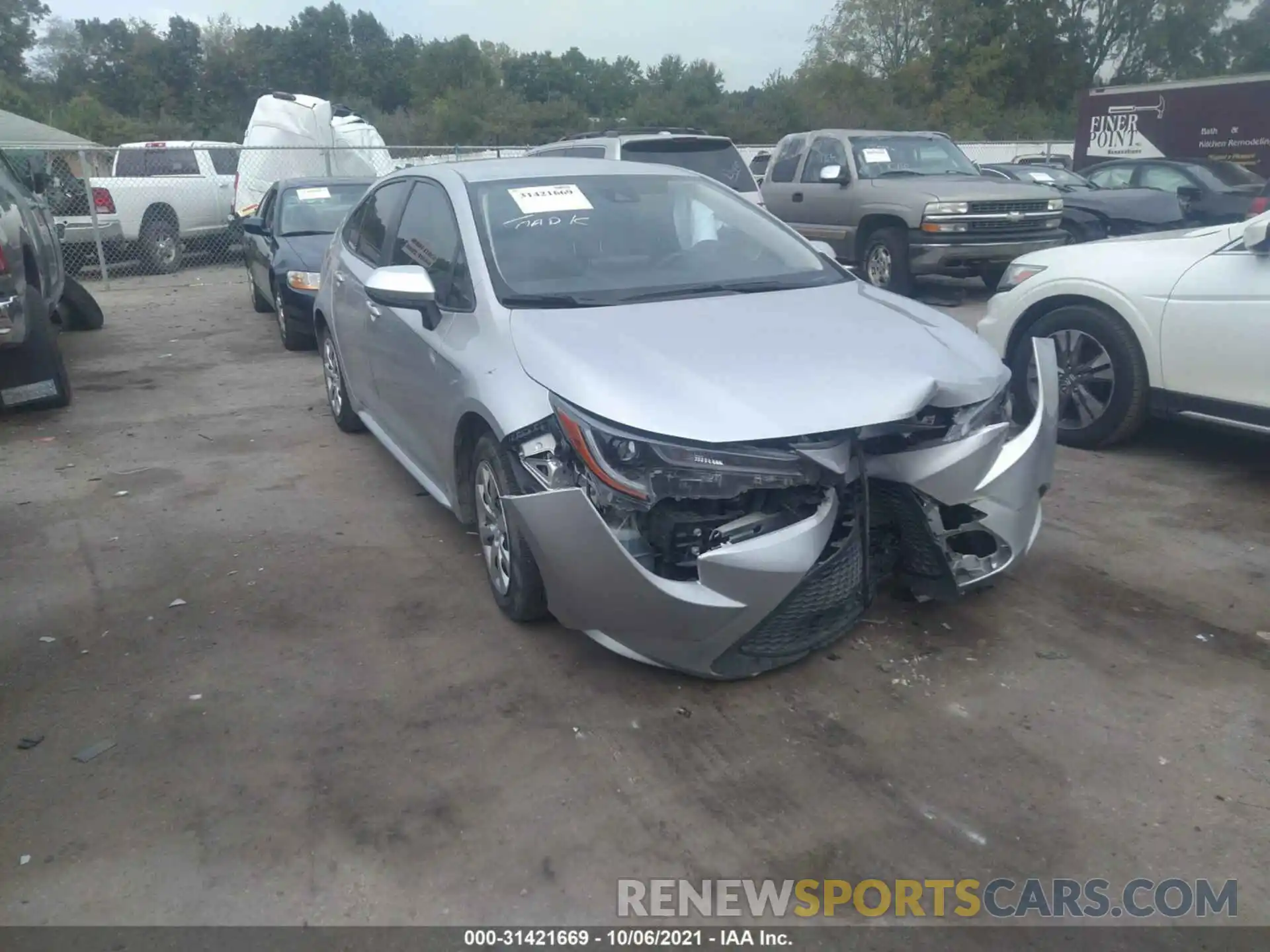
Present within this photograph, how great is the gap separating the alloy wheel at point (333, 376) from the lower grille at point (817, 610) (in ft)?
13.0

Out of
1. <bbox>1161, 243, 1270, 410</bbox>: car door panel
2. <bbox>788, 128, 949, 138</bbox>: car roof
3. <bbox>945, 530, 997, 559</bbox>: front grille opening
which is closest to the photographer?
<bbox>945, 530, 997, 559</bbox>: front grille opening

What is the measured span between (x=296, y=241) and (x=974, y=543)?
320 inches

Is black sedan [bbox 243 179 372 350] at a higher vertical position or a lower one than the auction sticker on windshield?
lower

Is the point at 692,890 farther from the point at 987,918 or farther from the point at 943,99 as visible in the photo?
the point at 943,99

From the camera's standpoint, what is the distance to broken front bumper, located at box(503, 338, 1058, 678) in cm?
328

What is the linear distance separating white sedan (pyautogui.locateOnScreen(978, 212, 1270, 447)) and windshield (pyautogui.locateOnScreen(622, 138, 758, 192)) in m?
4.71

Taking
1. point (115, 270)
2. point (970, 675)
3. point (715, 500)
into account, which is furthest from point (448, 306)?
point (115, 270)

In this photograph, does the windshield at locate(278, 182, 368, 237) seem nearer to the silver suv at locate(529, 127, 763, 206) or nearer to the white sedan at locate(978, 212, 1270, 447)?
the silver suv at locate(529, 127, 763, 206)

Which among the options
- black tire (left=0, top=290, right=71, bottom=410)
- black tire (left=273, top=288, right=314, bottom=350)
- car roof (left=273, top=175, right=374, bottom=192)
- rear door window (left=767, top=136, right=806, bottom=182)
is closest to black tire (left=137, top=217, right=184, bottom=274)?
car roof (left=273, top=175, right=374, bottom=192)

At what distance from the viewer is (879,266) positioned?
11844mm

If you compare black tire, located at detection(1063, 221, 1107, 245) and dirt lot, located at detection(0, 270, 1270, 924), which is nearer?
dirt lot, located at detection(0, 270, 1270, 924)

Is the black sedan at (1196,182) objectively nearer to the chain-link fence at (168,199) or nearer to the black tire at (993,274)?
the black tire at (993,274)

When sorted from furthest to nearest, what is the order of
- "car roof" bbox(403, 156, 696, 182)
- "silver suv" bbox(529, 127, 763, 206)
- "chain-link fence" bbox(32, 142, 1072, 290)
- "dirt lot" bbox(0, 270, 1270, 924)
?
"chain-link fence" bbox(32, 142, 1072, 290)
"silver suv" bbox(529, 127, 763, 206)
"car roof" bbox(403, 156, 696, 182)
"dirt lot" bbox(0, 270, 1270, 924)

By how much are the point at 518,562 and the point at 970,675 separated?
1682 millimetres
